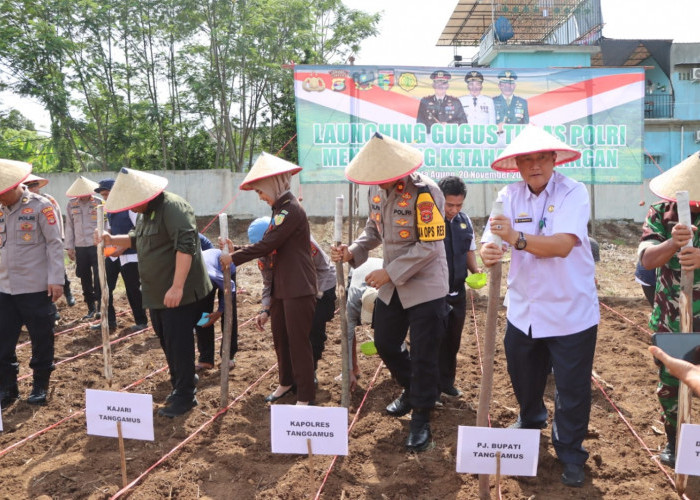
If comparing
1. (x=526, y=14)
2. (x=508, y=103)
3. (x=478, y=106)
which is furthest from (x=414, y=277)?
(x=526, y=14)

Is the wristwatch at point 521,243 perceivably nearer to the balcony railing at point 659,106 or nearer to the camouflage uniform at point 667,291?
the camouflage uniform at point 667,291

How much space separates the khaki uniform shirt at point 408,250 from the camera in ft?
10.7

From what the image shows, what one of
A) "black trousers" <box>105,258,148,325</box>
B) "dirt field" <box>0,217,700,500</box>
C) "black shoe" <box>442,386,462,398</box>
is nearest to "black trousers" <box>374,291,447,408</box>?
"dirt field" <box>0,217,700,500</box>

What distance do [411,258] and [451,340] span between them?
1.20 metres

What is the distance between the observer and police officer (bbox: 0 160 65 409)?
13.8 ft

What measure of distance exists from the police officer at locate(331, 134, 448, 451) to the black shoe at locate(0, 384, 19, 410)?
282cm

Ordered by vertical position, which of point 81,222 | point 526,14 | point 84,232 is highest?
point 526,14

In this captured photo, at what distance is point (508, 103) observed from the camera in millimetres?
9422

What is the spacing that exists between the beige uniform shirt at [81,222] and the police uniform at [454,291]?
14.1ft

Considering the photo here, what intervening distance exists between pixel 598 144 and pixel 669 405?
24.0ft

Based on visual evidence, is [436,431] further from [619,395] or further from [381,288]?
[619,395]

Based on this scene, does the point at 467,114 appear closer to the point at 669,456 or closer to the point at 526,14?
the point at 669,456

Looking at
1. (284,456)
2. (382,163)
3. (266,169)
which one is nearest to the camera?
(382,163)

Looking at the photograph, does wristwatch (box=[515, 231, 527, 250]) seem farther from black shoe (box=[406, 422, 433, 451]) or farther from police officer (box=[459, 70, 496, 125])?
police officer (box=[459, 70, 496, 125])
